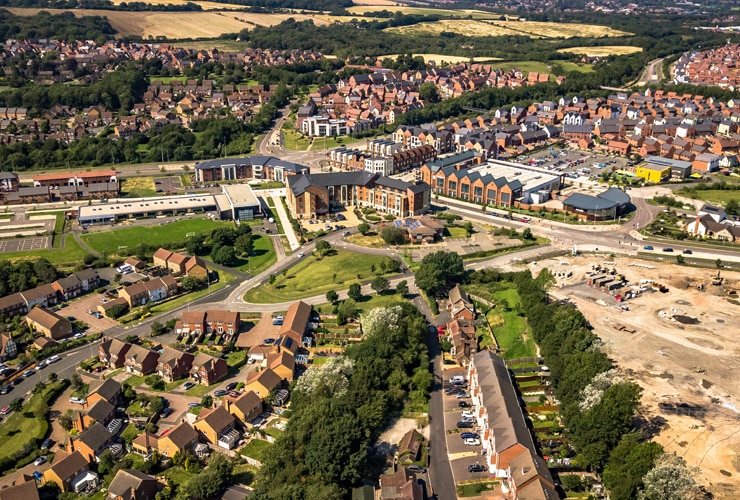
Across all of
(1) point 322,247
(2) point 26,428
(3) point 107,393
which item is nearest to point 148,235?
(1) point 322,247

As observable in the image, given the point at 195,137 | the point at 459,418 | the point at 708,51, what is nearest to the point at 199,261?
the point at 459,418

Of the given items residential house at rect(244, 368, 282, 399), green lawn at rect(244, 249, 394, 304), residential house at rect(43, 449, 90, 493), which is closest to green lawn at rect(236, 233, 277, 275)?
green lawn at rect(244, 249, 394, 304)

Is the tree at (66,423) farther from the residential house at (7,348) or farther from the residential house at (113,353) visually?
the residential house at (7,348)

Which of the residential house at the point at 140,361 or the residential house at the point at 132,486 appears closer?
the residential house at the point at 132,486

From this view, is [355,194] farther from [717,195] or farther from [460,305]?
[717,195]

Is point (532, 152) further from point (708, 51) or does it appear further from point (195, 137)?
point (708, 51)

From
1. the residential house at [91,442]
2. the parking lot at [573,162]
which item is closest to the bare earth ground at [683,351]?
the parking lot at [573,162]
